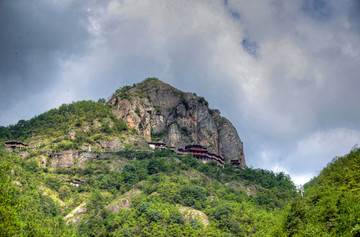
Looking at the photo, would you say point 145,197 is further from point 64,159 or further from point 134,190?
point 64,159

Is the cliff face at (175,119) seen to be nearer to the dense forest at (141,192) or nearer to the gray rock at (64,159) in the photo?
the dense forest at (141,192)

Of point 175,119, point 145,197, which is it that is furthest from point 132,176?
point 175,119

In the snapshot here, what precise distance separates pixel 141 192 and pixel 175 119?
57474mm

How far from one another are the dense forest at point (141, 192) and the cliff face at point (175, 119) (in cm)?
922

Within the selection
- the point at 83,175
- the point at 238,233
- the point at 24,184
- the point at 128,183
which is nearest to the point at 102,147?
the point at 83,175

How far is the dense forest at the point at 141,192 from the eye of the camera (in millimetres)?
39219

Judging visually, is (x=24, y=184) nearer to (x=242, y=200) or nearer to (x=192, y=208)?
(x=192, y=208)

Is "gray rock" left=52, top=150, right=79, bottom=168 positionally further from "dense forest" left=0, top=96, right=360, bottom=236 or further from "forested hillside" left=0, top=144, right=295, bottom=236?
"forested hillside" left=0, top=144, right=295, bottom=236

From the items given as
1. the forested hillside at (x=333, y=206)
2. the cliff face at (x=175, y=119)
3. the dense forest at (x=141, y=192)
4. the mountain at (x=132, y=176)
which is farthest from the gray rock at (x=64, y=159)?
the forested hillside at (x=333, y=206)

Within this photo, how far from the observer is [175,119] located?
128875mm

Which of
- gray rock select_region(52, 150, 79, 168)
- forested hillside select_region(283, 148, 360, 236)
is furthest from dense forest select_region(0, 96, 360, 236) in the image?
gray rock select_region(52, 150, 79, 168)

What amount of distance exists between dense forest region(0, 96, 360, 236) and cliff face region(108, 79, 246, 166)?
9.22m

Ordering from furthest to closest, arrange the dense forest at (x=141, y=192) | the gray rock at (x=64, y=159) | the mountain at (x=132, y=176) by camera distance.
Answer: the gray rock at (x=64, y=159)
the mountain at (x=132, y=176)
the dense forest at (x=141, y=192)

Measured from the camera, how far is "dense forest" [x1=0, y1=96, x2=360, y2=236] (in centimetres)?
3922
